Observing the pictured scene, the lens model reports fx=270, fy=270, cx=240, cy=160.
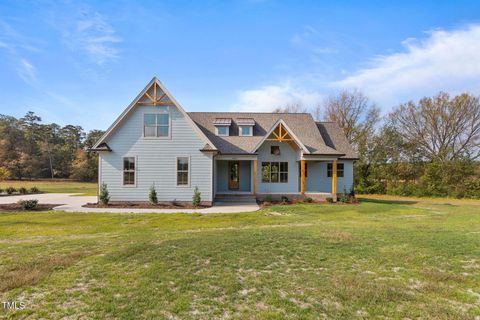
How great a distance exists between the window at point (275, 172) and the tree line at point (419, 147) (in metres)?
13.7

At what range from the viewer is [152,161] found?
52.0 feet

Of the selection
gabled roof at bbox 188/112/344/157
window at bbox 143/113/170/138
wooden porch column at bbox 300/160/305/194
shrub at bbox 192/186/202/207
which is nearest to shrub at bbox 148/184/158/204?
shrub at bbox 192/186/202/207

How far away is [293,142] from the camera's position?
18.6 metres

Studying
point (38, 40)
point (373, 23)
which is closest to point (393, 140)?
point (373, 23)

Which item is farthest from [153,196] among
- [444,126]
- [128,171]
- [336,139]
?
[444,126]

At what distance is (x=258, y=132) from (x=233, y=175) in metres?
3.78

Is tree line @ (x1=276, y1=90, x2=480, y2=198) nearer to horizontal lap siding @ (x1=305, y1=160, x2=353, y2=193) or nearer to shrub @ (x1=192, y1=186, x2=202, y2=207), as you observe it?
horizontal lap siding @ (x1=305, y1=160, x2=353, y2=193)

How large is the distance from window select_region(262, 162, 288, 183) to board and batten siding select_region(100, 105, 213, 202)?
16.1ft

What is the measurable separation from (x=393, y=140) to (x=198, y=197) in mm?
25591

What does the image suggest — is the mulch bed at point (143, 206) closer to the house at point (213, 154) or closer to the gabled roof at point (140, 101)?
the house at point (213, 154)

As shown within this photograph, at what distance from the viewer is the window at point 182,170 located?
52.2 feet

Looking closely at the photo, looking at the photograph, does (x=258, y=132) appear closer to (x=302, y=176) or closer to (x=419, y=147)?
(x=302, y=176)

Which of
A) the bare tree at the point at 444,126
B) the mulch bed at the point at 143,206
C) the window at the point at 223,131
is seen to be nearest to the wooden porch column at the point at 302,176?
the window at the point at 223,131

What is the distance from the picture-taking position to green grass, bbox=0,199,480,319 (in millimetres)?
3645
